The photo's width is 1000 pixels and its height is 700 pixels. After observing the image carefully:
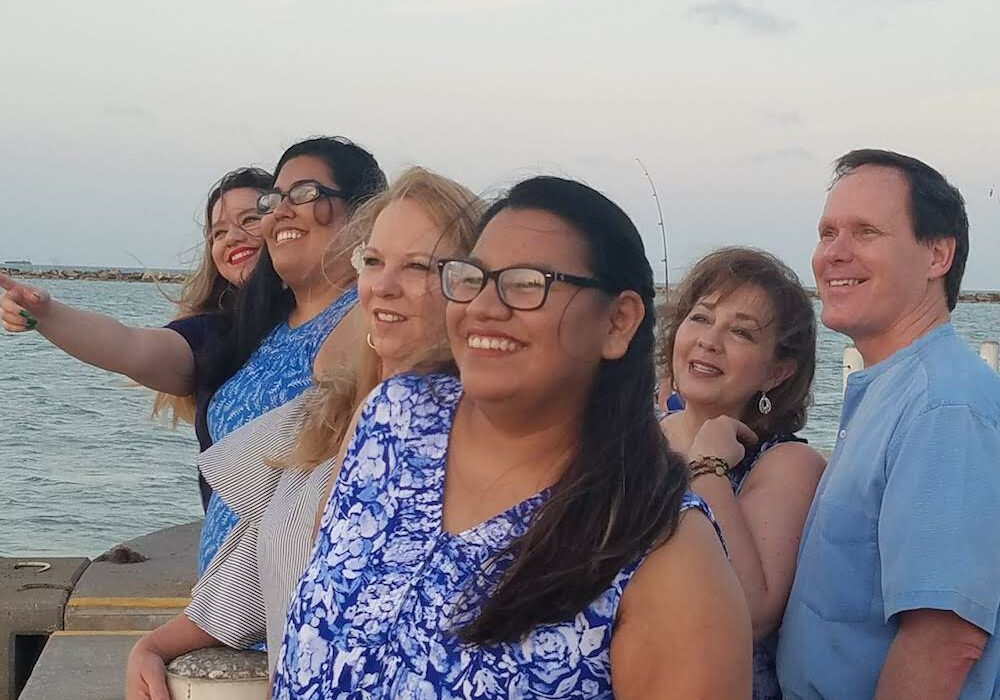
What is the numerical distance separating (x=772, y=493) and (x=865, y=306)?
502 mm

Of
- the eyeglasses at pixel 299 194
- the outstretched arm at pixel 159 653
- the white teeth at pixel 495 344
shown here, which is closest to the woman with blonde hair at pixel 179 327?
the eyeglasses at pixel 299 194

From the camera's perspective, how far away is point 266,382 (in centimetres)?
361

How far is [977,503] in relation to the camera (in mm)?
2533

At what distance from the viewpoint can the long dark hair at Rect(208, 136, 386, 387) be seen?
12.5 ft

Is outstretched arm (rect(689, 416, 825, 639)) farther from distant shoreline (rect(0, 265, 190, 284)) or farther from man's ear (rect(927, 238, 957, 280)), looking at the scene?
distant shoreline (rect(0, 265, 190, 284))

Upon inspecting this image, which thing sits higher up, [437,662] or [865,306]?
[865,306]

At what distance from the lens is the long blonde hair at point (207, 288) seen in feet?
14.0

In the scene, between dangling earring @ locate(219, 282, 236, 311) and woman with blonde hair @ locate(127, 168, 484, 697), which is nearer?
woman with blonde hair @ locate(127, 168, 484, 697)

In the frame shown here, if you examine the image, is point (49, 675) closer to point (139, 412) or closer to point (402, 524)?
point (402, 524)

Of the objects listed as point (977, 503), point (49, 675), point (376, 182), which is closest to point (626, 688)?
point (977, 503)

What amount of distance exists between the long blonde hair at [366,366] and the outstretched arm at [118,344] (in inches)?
38.0

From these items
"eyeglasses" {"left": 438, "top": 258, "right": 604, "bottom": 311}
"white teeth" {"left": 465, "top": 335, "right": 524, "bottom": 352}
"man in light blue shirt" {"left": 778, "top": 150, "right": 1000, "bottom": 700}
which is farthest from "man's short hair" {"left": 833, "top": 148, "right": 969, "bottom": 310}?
"white teeth" {"left": 465, "top": 335, "right": 524, "bottom": 352}

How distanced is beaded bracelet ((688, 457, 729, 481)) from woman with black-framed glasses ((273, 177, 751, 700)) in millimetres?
→ 729

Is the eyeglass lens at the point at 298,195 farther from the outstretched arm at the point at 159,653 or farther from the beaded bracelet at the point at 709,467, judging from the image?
the beaded bracelet at the point at 709,467
